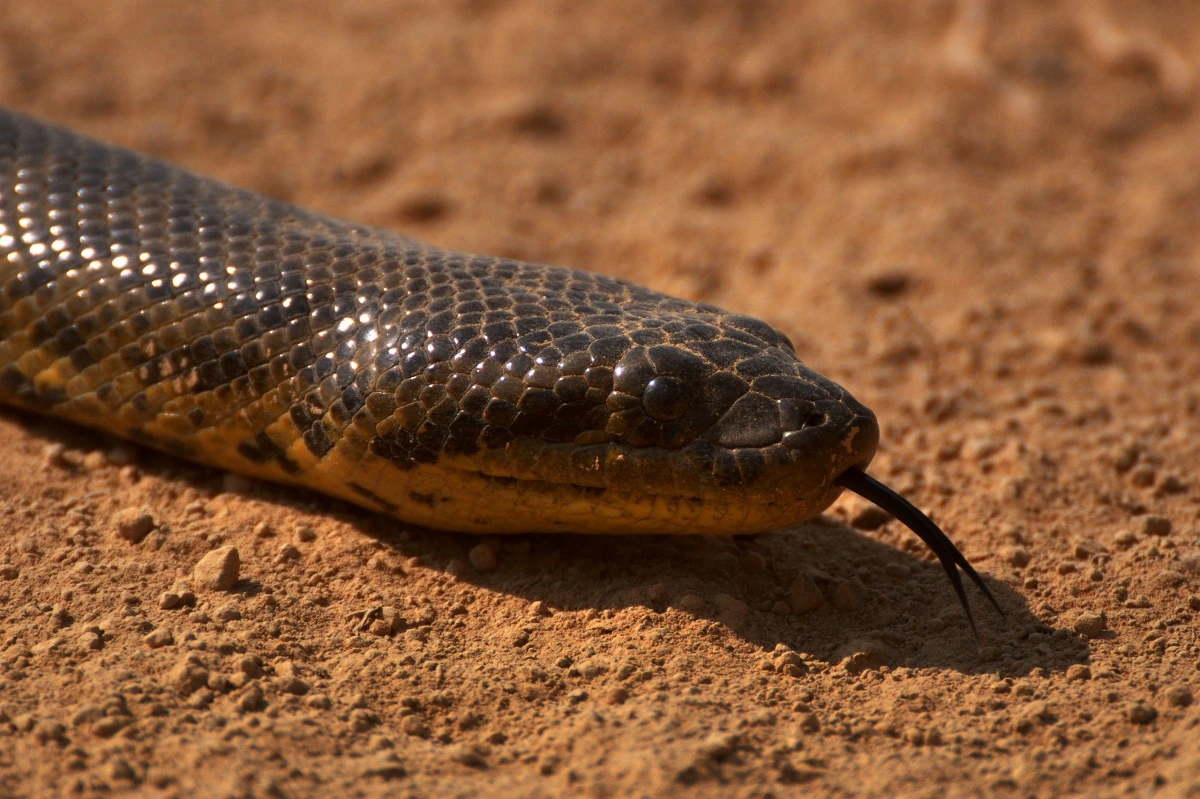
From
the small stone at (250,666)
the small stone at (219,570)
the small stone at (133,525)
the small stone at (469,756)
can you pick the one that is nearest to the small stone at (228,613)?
the small stone at (219,570)

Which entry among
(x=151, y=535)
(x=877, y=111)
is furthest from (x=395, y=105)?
(x=151, y=535)

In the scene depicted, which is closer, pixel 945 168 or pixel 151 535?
pixel 151 535

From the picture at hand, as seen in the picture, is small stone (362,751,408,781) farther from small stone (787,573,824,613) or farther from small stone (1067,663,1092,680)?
small stone (1067,663,1092,680)

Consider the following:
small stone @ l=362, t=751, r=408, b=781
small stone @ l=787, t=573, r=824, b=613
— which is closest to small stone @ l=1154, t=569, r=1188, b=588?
small stone @ l=787, t=573, r=824, b=613

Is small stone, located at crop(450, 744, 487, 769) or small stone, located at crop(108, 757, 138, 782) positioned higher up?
small stone, located at crop(450, 744, 487, 769)

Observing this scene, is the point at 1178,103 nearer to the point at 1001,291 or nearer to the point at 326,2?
the point at 1001,291

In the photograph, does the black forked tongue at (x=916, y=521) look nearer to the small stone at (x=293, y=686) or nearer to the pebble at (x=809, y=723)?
the pebble at (x=809, y=723)

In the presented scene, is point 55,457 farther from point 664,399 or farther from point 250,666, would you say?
point 664,399
